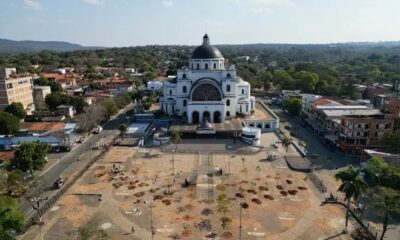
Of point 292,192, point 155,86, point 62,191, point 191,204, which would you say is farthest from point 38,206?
point 155,86

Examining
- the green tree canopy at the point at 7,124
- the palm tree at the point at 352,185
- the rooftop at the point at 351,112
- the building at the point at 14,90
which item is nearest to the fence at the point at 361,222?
the palm tree at the point at 352,185

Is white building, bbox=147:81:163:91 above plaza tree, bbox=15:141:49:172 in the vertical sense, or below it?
above

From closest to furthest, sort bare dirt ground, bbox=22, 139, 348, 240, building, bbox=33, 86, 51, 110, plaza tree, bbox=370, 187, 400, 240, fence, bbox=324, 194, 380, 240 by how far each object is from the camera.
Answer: plaza tree, bbox=370, 187, 400, 240
fence, bbox=324, 194, 380, 240
bare dirt ground, bbox=22, 139, 348, 240
building, bbox=33, 86, 51, 110

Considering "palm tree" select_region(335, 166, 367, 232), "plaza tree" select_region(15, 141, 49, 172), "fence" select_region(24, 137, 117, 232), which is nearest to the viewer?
"palm tree" select_region(335, 166, 367, 232)

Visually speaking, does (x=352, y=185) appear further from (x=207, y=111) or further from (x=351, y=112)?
(x=207, y=111)

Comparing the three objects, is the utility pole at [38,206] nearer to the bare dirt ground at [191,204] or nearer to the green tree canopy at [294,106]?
the bare dirt ground at [191,204]

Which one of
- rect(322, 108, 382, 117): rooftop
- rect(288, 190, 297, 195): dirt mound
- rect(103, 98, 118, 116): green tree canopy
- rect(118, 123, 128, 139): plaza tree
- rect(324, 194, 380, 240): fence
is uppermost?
rect(322, 108, 382, 117): rooftop

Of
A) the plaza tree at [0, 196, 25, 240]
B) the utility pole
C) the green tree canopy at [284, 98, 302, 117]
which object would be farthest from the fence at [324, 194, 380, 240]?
the green tree canopy at [284, 98, 302, 117]

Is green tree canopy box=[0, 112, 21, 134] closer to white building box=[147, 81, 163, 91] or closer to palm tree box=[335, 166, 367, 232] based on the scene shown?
white building box=[147, 81, 163, 91]
